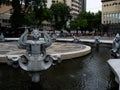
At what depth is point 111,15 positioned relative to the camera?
7075cm

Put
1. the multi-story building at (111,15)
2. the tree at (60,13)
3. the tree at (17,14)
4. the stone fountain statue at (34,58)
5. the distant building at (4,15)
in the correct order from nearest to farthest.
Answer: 1. the stone fountain statue at (34,58)
2. the tree at (17,14)
3. the distant building at (4,15)
4. the multi-story building at (111,15)
5. the tree at (60,13)

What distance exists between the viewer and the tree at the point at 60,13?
236ft

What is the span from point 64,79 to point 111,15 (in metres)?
61.8

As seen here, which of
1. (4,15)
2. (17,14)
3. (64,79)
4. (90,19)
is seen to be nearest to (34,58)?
(64,79)

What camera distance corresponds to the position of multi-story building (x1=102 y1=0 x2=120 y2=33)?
68500 millimetres

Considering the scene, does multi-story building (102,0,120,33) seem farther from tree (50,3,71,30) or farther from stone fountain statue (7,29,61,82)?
stone fountain statue (7,29,61,82)

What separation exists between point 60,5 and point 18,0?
2905cm

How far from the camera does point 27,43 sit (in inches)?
395

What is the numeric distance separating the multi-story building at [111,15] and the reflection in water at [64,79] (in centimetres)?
5608

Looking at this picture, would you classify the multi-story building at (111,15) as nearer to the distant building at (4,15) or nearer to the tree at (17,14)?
the distant building at (4,15)

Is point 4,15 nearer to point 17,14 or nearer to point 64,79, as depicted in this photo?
point 17,14

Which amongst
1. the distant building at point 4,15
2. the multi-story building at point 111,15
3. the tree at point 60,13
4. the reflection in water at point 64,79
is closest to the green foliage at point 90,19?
the tree at point 60,13

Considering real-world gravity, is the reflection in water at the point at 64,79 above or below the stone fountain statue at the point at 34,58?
below

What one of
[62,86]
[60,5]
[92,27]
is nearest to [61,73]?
[62,86]
